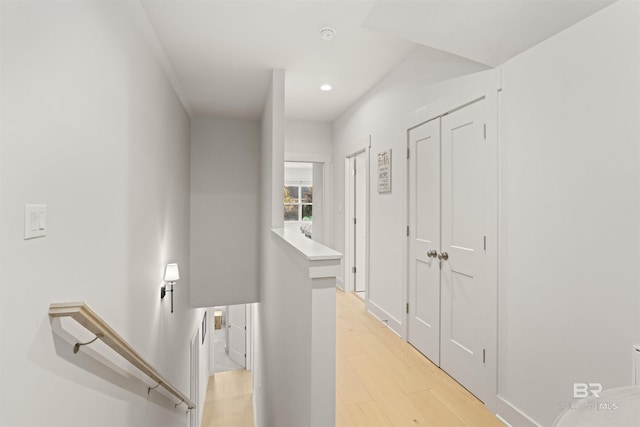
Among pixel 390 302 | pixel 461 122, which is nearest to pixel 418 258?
pixel 390 302

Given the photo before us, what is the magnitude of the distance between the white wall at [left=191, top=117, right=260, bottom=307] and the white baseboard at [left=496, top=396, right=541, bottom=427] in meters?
3.78

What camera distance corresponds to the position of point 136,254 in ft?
6.83

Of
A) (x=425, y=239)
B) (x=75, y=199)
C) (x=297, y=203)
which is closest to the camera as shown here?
(x=75, y=199)

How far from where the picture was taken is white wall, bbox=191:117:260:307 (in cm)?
484

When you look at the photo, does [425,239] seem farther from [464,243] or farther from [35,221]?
[35,221]

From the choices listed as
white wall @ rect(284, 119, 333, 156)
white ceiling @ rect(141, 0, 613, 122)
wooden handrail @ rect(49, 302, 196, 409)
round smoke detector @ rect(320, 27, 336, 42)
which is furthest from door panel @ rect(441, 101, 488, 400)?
white wall @ rect(284, 119, 333, 156)

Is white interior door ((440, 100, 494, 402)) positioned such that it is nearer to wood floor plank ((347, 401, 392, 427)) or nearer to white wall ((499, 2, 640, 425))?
white wall ((499, 2, 640, 425))

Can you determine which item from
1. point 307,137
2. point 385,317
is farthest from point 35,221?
point 307,137

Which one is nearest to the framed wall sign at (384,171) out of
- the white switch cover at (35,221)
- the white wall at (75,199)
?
the white wall at (75,199)

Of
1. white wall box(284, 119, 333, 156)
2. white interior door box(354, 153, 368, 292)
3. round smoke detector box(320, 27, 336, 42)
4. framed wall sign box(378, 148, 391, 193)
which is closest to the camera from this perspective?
round smoke detector box(320, 27, 336, 42)

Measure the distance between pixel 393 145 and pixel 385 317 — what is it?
6.12 feet

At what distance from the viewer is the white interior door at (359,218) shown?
15.1ft

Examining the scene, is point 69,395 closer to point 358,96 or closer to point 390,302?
point 390,302

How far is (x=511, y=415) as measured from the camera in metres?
1.90
